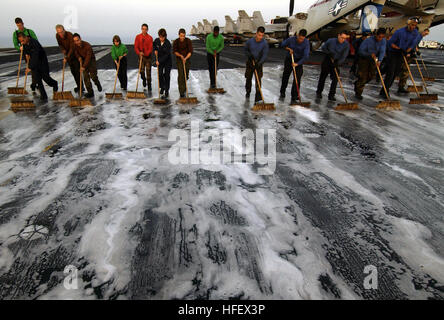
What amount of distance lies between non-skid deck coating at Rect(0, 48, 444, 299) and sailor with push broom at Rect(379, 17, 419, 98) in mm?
3573

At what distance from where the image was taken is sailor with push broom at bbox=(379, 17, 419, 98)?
251 inches

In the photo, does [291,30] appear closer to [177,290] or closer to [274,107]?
[274,107]

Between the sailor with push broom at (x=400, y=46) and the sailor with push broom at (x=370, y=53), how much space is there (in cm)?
45

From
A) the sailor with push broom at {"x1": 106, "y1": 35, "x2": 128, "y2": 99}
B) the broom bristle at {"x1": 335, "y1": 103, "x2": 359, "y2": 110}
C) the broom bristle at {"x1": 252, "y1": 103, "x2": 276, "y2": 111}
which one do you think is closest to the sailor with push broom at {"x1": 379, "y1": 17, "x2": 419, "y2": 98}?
the broom bristle at {"x1": 335, "y1": 103, "x2": 359, "y2": 110}

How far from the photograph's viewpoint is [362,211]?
→ 2.32m

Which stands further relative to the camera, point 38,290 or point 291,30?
point 291,30

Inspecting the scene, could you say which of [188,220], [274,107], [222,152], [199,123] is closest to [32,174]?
[188,220]

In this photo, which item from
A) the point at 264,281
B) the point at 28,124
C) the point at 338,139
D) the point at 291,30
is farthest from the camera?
the point at 291,30

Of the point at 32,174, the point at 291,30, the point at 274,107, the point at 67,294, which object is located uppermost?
the point at 291,30

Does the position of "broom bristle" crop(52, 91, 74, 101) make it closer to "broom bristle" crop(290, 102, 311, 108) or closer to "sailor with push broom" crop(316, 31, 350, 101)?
"broom bristle" crop(290, 102, 311, 108)

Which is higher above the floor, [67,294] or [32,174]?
[32,174]

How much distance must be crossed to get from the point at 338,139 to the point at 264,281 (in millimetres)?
3163

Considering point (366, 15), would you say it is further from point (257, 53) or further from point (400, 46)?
point (257, 53)

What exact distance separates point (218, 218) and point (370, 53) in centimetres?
656
